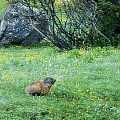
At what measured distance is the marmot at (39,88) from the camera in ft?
31.2

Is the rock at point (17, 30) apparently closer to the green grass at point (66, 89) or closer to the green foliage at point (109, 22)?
the green foliage at point (109, 22)

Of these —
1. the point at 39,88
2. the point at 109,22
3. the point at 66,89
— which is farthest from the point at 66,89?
the point at 109,22

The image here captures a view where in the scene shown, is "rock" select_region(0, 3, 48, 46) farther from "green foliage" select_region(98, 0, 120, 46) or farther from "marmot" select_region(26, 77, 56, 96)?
"marmot" select_region(26, 77, 56, 96)

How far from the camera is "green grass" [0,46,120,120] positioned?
8.55 m

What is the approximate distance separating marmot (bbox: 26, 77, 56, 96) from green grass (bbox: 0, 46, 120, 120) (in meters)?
0.12

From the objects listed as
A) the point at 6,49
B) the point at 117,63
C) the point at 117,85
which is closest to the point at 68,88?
the point at 117,85

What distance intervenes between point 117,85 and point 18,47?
1147 centimetres

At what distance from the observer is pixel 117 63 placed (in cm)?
1345

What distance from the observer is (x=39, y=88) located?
9484mm

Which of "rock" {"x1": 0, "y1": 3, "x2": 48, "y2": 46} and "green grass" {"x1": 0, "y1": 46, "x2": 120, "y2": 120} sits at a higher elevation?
"rock" {"x1": 0, "y1": 3, "x2": 48, "y2": 46}

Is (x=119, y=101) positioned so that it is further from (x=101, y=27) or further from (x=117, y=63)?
(x=101, y=27)

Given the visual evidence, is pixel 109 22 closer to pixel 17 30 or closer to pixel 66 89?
pixel 17 30

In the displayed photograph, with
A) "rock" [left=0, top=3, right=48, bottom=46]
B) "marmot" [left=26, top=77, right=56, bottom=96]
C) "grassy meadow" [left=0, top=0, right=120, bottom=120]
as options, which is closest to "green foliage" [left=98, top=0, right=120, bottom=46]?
"rock" [left=0, top=3, right=48, bottom=46]

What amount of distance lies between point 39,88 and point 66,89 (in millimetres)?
899
